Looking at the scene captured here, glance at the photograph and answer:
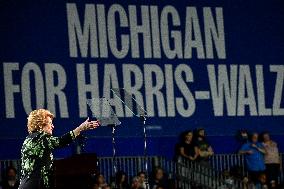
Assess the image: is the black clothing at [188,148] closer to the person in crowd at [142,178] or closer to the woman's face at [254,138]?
the person in crowd at [142,178]

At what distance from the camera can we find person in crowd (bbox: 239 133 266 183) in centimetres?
1714

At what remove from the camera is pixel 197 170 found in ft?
53.9

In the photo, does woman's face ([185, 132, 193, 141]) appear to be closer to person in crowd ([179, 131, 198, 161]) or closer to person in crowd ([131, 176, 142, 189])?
person in crowd ([179, 131, 198, 161])

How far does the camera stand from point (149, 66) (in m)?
17.6

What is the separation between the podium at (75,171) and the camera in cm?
851

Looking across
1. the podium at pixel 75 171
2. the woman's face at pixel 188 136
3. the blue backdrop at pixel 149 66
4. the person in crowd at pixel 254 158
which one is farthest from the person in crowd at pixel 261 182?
the podium at pixel 75 171

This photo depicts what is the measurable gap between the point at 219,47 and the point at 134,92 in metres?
2.42

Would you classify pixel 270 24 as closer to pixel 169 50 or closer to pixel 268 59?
pixel 268 59

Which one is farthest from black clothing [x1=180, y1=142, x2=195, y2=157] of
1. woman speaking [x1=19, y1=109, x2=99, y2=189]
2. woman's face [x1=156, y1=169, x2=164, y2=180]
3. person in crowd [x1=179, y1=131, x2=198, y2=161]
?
woman speaking [x1=19, y1=109, x2=99, y2=189]

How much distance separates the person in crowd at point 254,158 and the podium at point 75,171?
352 inches

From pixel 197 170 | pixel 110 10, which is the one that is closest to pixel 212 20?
pixel 110 10

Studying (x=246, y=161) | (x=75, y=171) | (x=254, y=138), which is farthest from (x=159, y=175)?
(x=75, y=171)

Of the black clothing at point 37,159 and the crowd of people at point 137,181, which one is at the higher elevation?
the black clothing at point 37,159

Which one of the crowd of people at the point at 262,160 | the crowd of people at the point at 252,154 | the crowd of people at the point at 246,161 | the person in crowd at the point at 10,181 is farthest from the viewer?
the crowd of people at the point at 262,160
